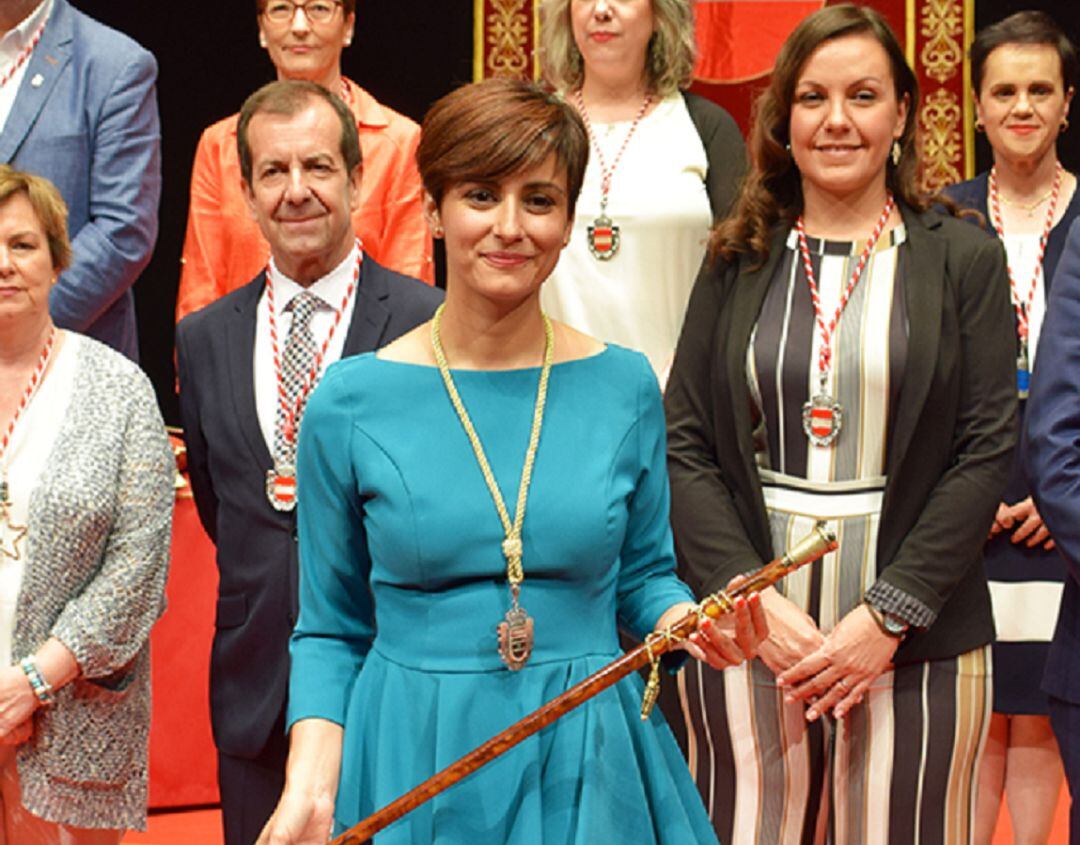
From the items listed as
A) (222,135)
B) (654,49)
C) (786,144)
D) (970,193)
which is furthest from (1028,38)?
(222,135)

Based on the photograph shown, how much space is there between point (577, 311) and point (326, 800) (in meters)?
1.90

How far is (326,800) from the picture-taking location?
7.43 feet

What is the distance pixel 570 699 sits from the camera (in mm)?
2217

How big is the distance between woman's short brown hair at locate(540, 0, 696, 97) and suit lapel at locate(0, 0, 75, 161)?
3.44ft

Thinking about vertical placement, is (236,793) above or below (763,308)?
below

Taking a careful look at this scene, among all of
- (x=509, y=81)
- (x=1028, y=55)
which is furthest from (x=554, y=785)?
(x=1028, y=55)

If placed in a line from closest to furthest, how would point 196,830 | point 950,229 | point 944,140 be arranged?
point 950,229, point 196,830, point 944,140

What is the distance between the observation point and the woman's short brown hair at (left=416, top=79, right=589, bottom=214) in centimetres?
230

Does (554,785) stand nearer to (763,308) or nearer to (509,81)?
(509,81)

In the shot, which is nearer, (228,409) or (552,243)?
(552,243)

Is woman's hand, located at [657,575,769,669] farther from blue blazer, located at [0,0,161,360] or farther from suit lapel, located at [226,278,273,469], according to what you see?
blue blazer, located at [0,0,161,360]

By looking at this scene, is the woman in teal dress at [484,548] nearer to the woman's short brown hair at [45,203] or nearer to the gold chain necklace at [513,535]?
the gold chain necklace at [513,535]

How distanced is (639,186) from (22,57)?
4.55 feet

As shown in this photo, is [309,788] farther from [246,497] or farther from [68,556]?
[68,556]
